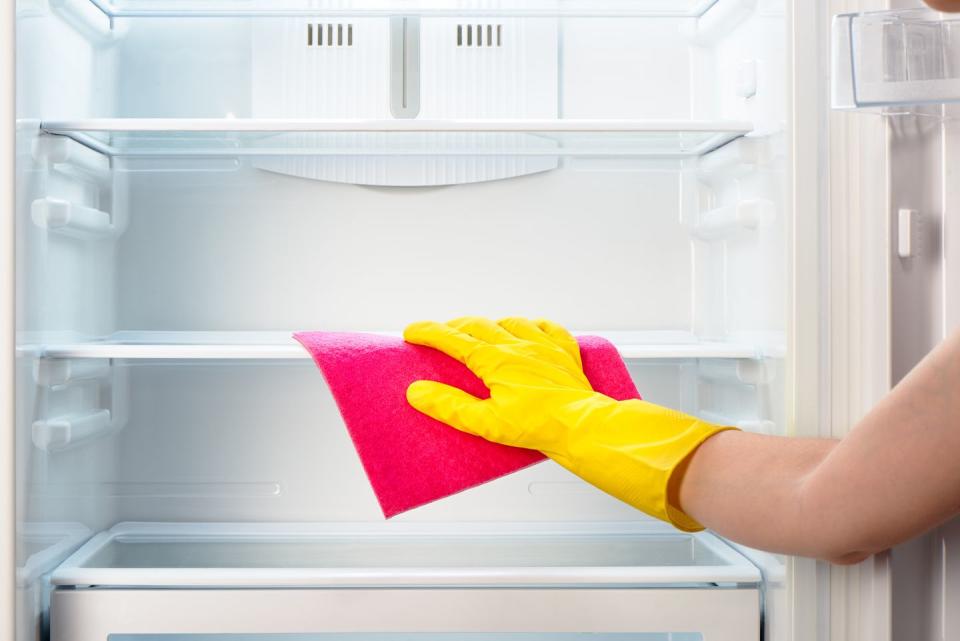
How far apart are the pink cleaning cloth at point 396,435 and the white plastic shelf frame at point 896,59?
56cm

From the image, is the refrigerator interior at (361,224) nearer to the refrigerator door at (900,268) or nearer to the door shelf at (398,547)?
the door shelf at (398,547)

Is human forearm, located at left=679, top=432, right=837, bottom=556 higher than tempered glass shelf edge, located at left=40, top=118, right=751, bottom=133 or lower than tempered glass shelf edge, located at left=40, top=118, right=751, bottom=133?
lower

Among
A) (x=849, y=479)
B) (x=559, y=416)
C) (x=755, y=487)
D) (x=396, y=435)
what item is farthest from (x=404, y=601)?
(x=849, y=479)

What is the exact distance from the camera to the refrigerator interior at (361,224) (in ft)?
4.70

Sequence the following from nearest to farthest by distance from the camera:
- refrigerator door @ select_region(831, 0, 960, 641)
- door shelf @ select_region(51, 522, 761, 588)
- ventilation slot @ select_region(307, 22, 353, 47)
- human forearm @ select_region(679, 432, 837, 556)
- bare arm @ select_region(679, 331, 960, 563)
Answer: bare arm @ select_region(679, 331, 960, 563), human forearm @ select_region(679, 432, 837, 556), refrigerator door @ select_region(831, 0, 960, 641), door shelf @ select_region(51, 522, 761, 588), ventilation slot @ select_region(307, 22, 353, 47)

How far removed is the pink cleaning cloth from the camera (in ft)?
3.40

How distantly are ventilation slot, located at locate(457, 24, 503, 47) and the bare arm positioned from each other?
0.82 meters

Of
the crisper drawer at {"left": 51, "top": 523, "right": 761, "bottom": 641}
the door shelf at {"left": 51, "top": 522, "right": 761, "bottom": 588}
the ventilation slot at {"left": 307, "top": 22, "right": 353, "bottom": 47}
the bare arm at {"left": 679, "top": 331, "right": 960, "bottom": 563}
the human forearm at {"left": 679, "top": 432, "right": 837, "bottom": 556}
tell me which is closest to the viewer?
the bare arm at {"left": 679, "top": 331, "right": 960, "bottom": 563}

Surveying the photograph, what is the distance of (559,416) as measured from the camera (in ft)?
3.29

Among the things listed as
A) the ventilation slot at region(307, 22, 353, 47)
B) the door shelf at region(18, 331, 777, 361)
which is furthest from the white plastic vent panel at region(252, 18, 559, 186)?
the door shelf at region(18, 331, 777, 361)

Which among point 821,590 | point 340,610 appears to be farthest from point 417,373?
point 821,590

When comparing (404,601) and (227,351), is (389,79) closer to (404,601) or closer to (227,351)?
(227,351)

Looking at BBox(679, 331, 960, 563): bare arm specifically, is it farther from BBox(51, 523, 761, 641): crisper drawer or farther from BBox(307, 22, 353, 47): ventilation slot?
BBox(307, 22, 353, 47): ventilation slot

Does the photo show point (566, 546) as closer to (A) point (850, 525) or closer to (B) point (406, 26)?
(A) point (850, 525)
